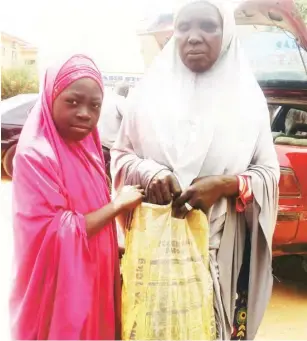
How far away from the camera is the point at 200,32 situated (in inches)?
75.8

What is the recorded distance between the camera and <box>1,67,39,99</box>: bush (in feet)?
7.71

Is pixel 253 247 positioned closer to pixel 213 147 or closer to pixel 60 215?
pixel 213 147

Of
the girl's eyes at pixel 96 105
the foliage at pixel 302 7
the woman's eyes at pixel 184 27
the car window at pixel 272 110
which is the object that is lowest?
the girl's eyes at pixel 96 105

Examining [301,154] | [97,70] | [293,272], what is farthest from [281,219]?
[97,70]

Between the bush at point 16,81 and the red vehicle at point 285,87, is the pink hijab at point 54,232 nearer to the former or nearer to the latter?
the bush at point 16,81

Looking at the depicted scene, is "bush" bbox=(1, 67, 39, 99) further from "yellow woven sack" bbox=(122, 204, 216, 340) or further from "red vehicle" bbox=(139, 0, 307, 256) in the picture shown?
"red vehicle" bbox=(139, 0, 307, 256)

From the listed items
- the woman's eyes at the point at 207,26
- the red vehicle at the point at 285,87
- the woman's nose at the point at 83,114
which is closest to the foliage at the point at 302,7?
the red vehicle at the point at 285,87

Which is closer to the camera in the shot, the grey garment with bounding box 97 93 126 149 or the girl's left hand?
the girl's left hand

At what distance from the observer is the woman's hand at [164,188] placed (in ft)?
6.19

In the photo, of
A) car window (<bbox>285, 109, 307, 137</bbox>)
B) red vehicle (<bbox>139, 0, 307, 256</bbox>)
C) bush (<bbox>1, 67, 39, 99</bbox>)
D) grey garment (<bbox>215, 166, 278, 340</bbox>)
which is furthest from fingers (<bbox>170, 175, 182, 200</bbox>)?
car window (<bbox>285, 109, 307, 137</bbox>)

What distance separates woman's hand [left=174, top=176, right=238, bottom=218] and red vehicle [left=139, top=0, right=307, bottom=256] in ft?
3.36

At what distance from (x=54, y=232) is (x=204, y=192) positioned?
20.9 inches

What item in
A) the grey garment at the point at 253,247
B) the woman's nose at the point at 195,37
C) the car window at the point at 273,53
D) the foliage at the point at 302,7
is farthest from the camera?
the car window at the point at 273,53

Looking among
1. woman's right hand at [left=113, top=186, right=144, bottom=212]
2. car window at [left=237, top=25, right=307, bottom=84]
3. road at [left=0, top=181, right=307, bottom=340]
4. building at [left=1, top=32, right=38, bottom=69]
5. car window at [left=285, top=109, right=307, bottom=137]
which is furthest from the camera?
car window at [left=237, top=25, right=307, bottom=84]
